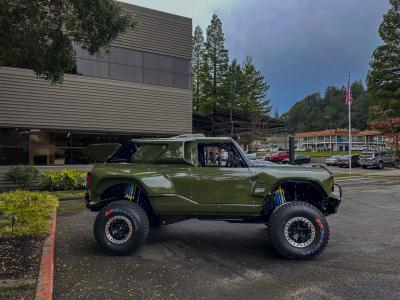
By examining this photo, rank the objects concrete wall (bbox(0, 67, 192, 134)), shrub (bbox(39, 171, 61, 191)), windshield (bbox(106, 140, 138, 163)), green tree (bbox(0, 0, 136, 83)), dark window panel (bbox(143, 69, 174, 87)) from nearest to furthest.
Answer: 1. windshield (bbox(106, 140, 138, 163))
2. green tree (bbox(0, 0, 136, 83))
3. shrub (bbox(39, 171, 61, 191))
4. concrete wall (bbox(0, 67, 192, 134))
5. dark window panel (bbox(143, 69, 174, 87))

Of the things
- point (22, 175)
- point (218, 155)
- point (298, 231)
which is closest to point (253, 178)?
point (218, 155)

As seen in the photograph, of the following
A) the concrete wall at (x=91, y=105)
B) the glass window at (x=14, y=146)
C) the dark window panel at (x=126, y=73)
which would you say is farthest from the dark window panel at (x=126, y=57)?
the glass window at (x=14, y=146)

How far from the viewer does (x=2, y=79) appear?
15.0 m

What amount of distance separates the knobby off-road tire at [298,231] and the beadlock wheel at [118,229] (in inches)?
87.5

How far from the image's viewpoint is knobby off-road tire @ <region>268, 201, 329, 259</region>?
543cm

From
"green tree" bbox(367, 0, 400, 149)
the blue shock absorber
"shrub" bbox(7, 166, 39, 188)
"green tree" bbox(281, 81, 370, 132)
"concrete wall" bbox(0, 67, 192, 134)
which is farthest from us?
A: "green tree" bbox(281, 81, 370, 132)

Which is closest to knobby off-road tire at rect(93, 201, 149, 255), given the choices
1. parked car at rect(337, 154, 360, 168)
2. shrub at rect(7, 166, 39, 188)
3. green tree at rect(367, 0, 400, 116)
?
shrub at rect(7, 166, 39, 188)

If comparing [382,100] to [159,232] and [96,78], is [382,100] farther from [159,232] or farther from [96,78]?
[159,232]

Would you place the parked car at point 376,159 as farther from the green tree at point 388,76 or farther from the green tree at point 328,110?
the green tree at point 328,110

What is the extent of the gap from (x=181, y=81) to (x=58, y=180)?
8543 millimetres

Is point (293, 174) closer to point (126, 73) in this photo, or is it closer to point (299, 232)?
point (299, 232)

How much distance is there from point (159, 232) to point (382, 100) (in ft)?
122

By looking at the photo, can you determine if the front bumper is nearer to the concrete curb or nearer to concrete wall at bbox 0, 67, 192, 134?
the concrete curb

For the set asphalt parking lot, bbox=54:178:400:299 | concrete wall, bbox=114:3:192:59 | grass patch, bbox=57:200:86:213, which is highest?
concrete wall, bbox=114:3:192:59
